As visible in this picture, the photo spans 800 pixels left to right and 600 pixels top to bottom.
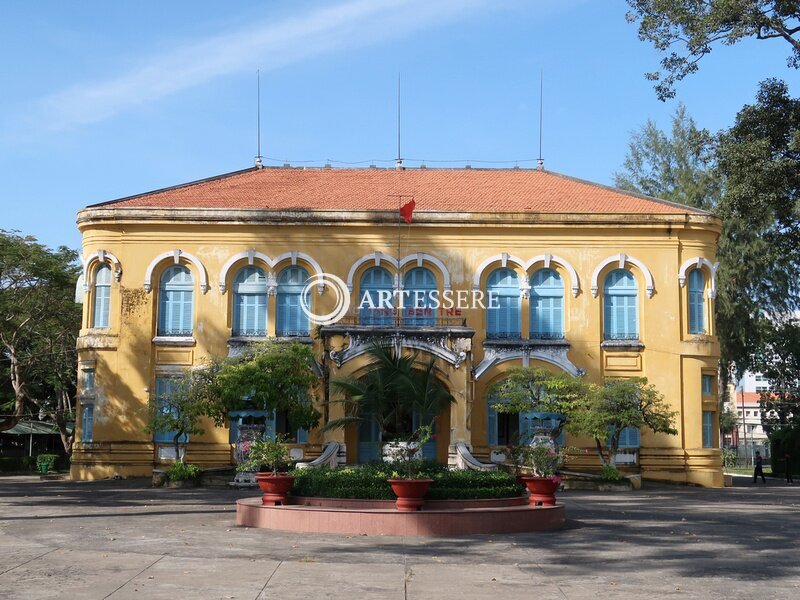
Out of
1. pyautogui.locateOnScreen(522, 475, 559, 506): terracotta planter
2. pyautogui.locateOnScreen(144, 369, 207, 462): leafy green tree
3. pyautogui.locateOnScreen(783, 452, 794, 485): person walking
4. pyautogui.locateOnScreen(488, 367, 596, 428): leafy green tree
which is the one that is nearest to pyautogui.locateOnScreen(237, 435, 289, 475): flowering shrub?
pyautogui.locateOnScreen(522, 475, 559, 506): terracotta planter

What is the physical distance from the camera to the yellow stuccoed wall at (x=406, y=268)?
33.1m

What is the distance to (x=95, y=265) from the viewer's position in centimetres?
3422

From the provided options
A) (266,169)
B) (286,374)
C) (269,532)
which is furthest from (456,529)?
(266,169)

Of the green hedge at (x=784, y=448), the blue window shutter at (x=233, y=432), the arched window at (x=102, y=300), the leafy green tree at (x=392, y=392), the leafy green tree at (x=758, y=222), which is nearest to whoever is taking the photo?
the leafy green tree at (x=392, y=392)

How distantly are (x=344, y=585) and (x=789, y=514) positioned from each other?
13.5 meters

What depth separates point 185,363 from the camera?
1319 inches

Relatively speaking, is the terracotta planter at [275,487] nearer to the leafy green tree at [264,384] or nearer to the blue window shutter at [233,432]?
the leafy green tree at [264,384]

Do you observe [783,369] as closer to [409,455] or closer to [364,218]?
[364,218]

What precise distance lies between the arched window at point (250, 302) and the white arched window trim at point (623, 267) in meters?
10.9

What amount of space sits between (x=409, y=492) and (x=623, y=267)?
739 inches

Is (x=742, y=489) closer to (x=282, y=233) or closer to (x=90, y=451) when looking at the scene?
(x=282, y=233)

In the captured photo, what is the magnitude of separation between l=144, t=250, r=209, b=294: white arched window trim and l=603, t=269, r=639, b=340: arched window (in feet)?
43.5

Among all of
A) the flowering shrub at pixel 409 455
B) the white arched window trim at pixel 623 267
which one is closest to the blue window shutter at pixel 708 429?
the white arched window trim at pixel 623 267

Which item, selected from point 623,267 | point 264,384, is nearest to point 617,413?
point 623,267
